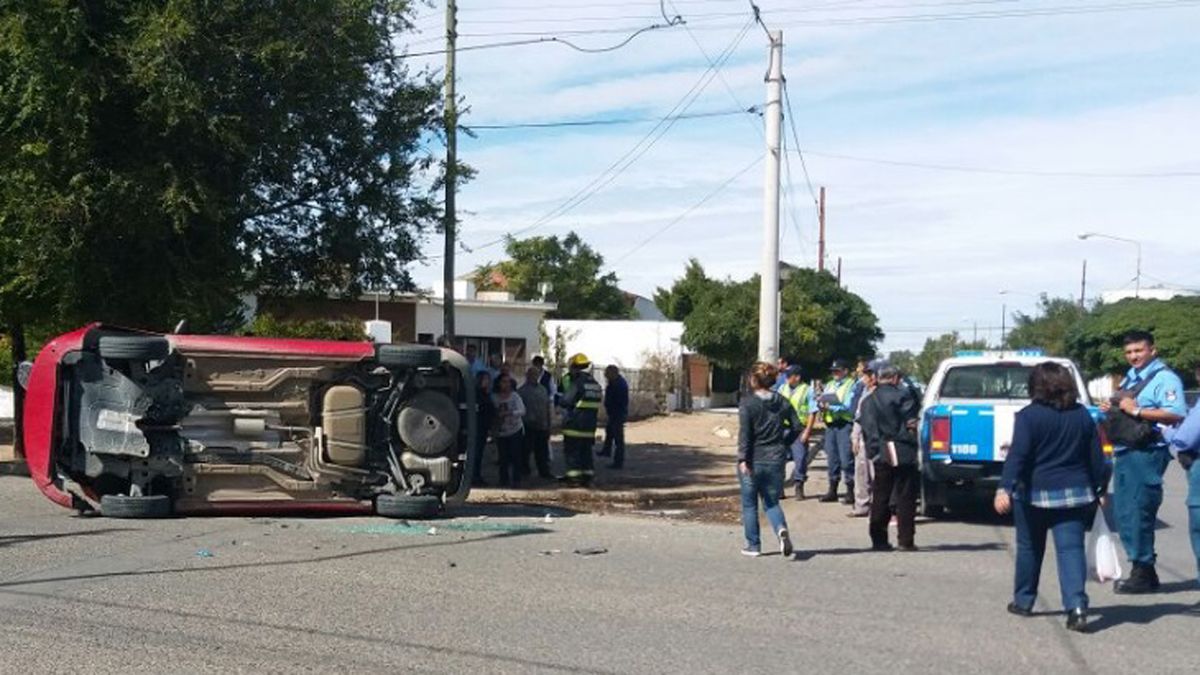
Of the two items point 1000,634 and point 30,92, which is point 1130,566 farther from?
point 30,92

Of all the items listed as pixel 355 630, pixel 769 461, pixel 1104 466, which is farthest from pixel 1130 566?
pixel 355 630

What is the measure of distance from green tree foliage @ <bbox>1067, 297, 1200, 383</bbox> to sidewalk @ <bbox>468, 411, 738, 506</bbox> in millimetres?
33654

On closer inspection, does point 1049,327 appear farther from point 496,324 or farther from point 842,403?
point 842,403

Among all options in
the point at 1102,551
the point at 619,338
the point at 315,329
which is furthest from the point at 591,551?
the point at 619,338

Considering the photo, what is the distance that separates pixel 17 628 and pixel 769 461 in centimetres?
572

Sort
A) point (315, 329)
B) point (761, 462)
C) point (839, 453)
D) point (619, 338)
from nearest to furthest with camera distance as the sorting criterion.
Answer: point (761, 462)
point (839, 453)
point (315, 329)
point (619, 338)

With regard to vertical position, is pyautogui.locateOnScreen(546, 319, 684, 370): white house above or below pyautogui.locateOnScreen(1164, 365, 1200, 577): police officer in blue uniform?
above

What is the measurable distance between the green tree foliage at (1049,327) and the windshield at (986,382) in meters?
56.8

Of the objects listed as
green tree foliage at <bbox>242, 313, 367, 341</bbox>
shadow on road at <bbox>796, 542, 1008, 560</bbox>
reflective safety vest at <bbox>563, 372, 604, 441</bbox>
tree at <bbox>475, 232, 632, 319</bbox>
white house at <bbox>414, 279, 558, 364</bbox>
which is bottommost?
shadow on road at <bbox>796, 542, 1008, 560</bbox>

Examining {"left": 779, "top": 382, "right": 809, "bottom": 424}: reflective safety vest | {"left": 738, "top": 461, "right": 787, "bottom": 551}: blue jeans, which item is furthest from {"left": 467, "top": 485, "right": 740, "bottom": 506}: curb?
{"left": 738, "top": 461, "right": 787, "bottom": 551}: blue jeans

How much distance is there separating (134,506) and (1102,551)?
8.10m

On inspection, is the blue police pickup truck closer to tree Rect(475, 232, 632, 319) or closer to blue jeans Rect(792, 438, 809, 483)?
blue jeans Rect(792, 438, 809, 483)

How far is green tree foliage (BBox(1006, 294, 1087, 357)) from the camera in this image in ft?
237

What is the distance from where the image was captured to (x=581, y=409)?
16.0 metres
